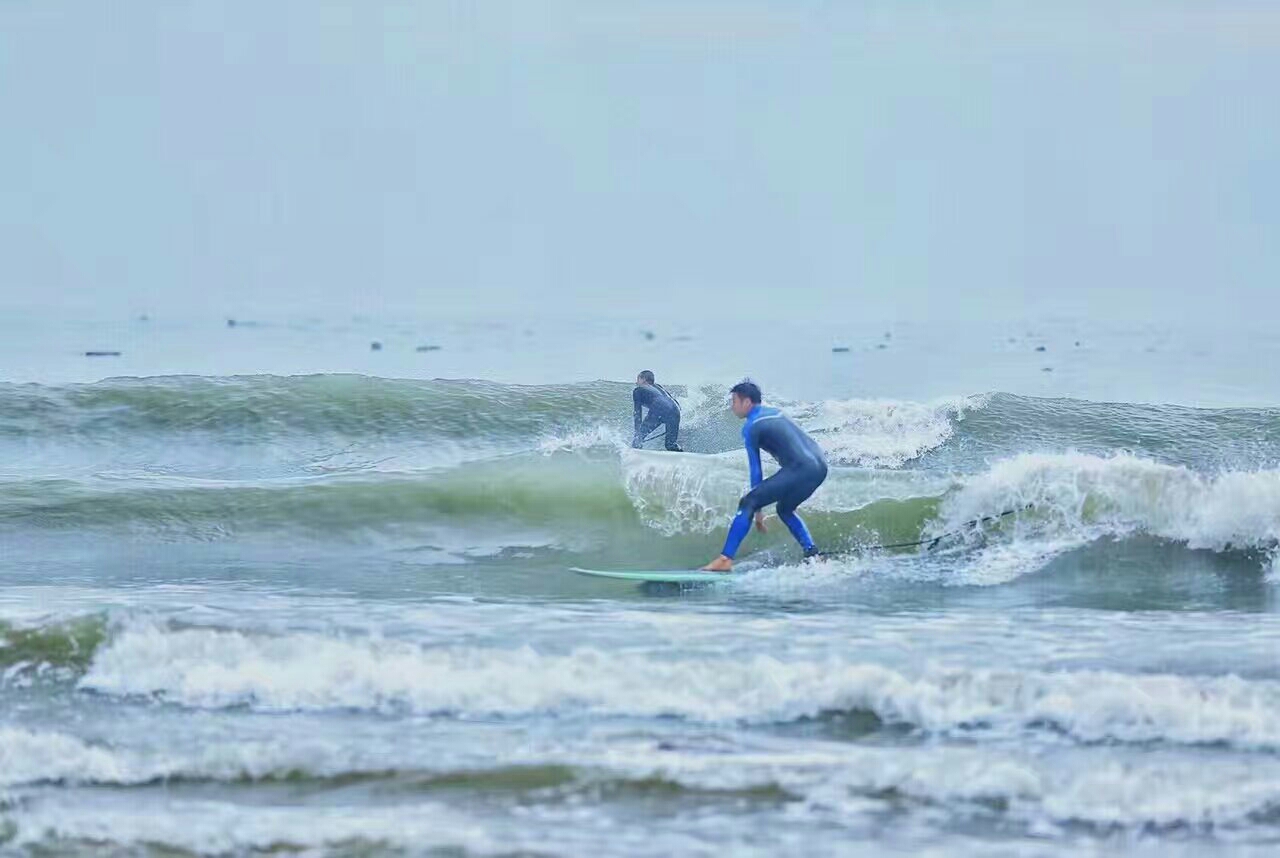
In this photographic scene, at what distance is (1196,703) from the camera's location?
8.59 metres

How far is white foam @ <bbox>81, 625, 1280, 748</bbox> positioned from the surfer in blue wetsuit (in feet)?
8.61

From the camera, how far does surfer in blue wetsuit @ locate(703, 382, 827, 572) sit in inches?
480

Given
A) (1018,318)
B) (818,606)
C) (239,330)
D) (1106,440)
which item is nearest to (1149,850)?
(818,606)

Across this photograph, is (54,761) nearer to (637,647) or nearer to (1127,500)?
(637,647)

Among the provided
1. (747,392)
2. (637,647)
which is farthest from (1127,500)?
(637,647)

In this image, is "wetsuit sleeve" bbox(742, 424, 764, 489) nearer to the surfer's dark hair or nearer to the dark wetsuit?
the surfer's dark hair

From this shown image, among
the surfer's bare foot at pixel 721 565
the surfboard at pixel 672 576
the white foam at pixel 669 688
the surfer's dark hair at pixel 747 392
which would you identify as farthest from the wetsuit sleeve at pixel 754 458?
the white foam at pixel 669 688

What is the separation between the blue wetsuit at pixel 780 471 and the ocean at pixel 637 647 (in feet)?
1.42

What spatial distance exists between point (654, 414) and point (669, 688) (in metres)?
9.67

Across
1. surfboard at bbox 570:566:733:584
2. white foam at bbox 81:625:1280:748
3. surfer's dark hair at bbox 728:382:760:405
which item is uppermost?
surfer's dark hair at bbox 728:382:760:405

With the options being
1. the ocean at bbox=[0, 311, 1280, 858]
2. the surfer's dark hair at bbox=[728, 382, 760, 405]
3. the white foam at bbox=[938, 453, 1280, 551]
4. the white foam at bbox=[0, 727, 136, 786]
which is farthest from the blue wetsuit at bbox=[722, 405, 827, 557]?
the white foam at bbox=[0, 727, 136, 786]

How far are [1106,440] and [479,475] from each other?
966 centimetres

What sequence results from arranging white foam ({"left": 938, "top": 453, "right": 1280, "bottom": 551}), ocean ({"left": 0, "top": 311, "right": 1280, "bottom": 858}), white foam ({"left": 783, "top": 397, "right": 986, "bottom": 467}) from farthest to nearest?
white foam ({"left": 783, "top": 397, "right": 986, "bottom": 467})
white foam ({"left": 938, "top": 453, "right": 1280, "bottom": 551})
ocean ({"left": 0, "top": 311, "right": 1280, "bottom": 858})

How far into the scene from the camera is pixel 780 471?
12383 mm
